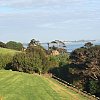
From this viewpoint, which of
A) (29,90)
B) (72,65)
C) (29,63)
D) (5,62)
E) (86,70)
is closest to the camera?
(29,90)

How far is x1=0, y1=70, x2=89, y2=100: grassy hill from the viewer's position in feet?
143

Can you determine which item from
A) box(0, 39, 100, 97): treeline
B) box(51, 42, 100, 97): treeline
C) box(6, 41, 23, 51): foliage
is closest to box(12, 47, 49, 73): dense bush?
box(0, 39, 100, 97): treeline

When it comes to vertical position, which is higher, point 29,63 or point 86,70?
point 29,63

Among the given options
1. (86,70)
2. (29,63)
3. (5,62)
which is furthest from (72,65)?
(5,62)

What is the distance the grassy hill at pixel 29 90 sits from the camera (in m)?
43.5

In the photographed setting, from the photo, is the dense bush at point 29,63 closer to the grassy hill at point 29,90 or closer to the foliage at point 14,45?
the grassy hill at point 29,90

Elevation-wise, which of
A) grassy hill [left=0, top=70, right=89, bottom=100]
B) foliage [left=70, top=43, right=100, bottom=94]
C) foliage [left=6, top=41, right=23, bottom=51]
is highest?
foliage [left=6, top=41, right=23, bottom=51]

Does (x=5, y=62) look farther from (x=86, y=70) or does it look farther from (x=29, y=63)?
(x=86, y=70)

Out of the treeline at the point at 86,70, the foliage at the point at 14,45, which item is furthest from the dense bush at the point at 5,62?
the foliage at the point at 14,45

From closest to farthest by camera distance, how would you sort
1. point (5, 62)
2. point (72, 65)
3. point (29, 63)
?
point (72, 65) → point (29, 63) → point (5, 62)

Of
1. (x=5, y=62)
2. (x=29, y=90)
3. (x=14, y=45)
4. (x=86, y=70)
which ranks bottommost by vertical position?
(x=29, y=90)

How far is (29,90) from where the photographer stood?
48188 millimetres

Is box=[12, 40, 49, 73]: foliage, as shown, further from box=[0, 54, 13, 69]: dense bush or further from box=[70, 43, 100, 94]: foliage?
box=[70, 43, 100, 94]: foliage

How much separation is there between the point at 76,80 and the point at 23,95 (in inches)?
695
